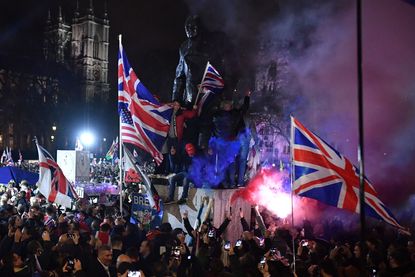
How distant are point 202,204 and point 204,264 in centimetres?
340

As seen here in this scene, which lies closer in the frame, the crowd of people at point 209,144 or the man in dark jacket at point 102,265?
the man in dark jacket at point 102,265

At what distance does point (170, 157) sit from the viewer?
10523 mm

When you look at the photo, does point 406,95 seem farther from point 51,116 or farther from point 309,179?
point 51,116

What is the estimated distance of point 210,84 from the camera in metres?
10.4

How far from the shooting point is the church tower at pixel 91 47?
93938 mm

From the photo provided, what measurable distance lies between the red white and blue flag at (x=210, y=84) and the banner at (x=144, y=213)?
268 cm

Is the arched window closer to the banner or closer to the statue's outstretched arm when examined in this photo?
the statue's outstretched arm

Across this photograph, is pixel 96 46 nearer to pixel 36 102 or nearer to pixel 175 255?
pixel 36 102

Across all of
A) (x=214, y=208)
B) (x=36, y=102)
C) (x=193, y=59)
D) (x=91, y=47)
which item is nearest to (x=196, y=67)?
(x=193, y=59)

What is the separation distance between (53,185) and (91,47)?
295 ft

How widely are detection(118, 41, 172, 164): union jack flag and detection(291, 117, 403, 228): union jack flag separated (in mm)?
3846

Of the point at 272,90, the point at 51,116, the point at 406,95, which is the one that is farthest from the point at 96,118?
the point at 406,95

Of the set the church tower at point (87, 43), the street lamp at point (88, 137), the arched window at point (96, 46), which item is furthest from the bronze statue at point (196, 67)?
the arched window at point (96, 46)

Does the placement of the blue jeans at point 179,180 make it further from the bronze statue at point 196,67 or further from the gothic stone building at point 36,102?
the gothic stone building at point 36,102
